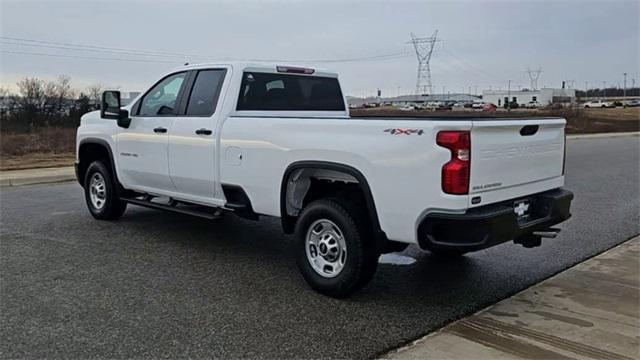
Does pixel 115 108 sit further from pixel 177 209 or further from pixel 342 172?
pixel 342 172

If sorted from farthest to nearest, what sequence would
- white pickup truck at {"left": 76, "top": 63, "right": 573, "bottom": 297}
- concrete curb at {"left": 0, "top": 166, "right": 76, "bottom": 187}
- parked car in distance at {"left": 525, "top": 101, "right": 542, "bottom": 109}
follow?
parked car in distance at {"left": 525, "top": 101, "right": 542, "bottom": 109} < concrete curb at {"left": 0, "top": 166, "right": 76, "bottom": 187} < white pickup truck at {"left": 76, "top": 63, "right": 573, "bottom": 297}

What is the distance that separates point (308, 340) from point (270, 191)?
5.56 feet

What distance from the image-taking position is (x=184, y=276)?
565 centimetres

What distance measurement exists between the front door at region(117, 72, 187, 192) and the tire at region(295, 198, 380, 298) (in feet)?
7.26

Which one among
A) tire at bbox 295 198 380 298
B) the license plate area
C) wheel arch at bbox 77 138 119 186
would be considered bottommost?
tire at bbox 295 198 380 298

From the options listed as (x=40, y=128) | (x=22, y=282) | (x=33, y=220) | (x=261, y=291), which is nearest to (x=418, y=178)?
(x=261, y=291)

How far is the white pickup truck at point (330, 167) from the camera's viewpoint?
434 centimetres

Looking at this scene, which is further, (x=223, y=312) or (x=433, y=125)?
(x=223, y=312)

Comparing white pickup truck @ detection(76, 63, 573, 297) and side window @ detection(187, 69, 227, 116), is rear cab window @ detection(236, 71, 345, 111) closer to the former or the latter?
white pickup truck @ detection(76, 63, 573, 297)

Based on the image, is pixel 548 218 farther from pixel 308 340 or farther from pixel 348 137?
pixel 308 340

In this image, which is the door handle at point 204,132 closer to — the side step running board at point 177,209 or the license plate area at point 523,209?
the side step running board at point 177,209

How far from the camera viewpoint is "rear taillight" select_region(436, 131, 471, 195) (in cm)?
422

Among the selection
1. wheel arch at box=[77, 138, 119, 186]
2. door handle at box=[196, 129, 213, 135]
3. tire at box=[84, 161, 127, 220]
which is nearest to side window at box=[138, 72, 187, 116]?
door handle at box=[196, 129, 213, 135]

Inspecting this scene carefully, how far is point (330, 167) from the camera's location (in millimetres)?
4926
